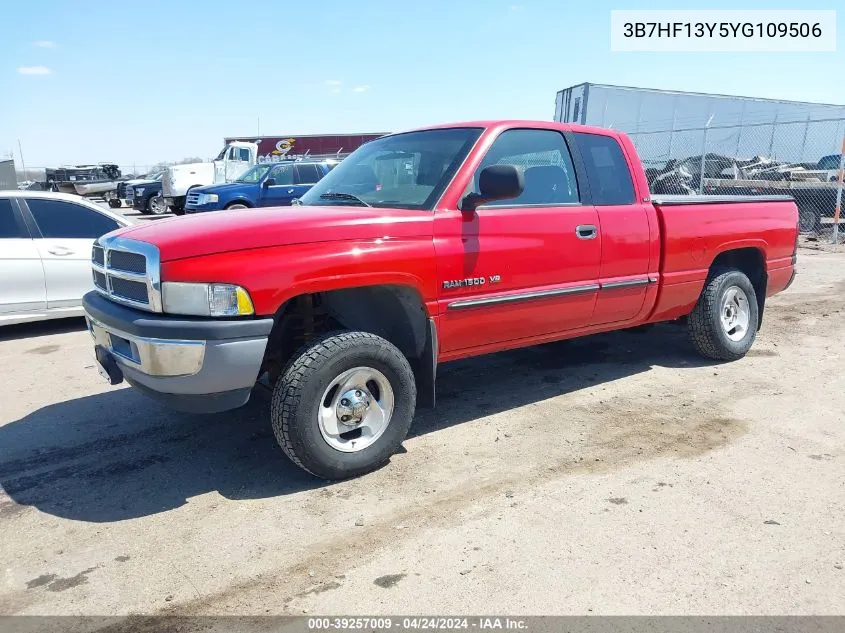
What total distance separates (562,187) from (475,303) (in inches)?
46.2

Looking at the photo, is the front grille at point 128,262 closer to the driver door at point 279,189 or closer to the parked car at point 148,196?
the driver door at point 279,189

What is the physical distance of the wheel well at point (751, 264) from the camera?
19.0 feet

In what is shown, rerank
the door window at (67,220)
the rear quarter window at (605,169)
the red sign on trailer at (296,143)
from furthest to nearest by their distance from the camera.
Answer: the red sign on trailer at (296,143) < the door window at (67,220) < the rear quarter window at (605,169)

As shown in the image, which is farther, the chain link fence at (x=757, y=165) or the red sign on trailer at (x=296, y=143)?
the red sign on trailer at (x=296, y=143)

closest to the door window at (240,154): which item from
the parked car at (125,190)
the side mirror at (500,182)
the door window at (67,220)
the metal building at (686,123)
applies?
the parked car at (125,190)

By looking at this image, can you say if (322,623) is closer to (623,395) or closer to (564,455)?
(564,455)

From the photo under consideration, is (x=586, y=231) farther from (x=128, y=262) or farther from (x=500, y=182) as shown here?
(x=128, y=262)

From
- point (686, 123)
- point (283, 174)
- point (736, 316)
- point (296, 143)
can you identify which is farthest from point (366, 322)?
point (296, 143)

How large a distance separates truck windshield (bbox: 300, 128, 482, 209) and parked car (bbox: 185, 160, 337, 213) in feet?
35.3

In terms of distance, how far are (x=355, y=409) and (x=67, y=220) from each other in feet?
17.1

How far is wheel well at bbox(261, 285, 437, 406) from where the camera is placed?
12.3 ft

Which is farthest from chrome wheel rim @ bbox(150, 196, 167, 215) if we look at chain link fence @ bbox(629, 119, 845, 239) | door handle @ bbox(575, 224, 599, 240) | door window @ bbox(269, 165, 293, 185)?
door handle @ bbox(575, 224, 599, 240)

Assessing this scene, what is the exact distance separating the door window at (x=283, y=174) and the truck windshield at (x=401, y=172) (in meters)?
11.2

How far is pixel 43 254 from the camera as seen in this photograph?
6.81 meters
